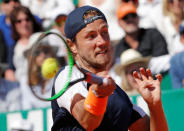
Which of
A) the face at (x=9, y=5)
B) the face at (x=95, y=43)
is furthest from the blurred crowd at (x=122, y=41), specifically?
the face at (x=95, y=43)

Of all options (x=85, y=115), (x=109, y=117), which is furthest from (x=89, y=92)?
(x=109, y=117)

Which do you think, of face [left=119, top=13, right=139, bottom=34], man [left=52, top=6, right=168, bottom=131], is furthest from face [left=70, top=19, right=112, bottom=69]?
face [left=119, top=13, right=139, bottom=34]

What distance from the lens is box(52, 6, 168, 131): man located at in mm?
3045

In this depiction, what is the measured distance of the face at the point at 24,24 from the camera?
26.2 feet

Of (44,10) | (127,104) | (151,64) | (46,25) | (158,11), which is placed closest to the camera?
(127,104)

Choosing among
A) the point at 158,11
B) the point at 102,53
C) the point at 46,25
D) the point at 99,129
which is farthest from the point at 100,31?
the point at 46,25

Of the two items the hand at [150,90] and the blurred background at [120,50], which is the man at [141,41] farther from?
the hand at [150,90]

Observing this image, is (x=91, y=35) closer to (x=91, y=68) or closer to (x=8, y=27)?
(x=91, y=68)

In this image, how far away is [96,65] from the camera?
3264mm

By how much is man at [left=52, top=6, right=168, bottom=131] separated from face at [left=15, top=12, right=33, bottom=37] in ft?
15.6

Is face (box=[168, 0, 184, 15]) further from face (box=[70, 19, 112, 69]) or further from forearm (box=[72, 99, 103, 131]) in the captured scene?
forearm (box=[72, 99, 103, 131])

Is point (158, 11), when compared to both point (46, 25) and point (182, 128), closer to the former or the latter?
point (46, 25)

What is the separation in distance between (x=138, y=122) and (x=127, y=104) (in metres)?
0.25

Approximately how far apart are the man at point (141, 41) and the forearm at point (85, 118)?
408 centimetres
